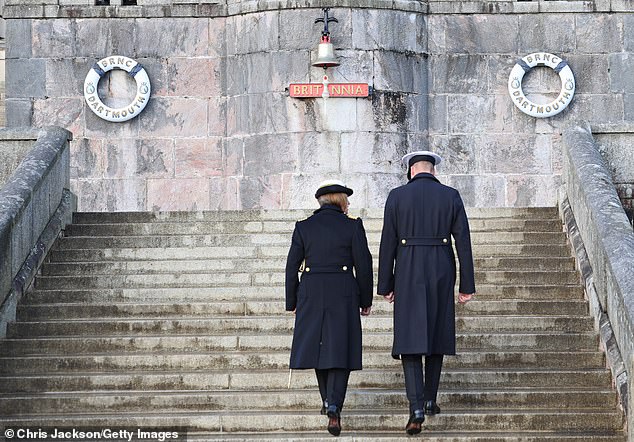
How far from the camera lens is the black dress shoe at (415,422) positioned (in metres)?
10.7

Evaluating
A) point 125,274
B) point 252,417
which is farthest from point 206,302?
point 252,417

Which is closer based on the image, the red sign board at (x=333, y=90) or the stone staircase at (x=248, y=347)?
the stone staircase at (x=248, y=347)

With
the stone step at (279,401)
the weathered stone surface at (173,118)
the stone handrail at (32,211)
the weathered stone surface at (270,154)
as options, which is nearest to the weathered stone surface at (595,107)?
the weathered stone surface at (270,154)

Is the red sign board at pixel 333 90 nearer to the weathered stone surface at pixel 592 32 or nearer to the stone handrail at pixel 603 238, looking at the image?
the weathered stone surface at pixel 592 32

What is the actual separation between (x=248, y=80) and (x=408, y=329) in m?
9.19

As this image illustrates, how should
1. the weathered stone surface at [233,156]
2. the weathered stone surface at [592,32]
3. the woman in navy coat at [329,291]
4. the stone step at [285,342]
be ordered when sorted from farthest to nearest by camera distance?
the weathered stone surface at [592,32] → the weathered stone surface at [233,156] → the stone step at [285,342] → the woman in navy coat at [329,291]

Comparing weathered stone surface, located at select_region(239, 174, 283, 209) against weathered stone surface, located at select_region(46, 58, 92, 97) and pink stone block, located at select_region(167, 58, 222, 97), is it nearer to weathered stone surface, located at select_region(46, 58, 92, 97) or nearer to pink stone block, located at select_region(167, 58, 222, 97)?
pink stone block, located at select_region(167, 58, 222, 97)

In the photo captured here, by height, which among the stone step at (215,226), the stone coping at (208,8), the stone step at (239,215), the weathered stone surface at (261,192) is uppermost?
the stone coping at (208,8)

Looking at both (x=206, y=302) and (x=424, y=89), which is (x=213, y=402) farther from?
(x=424, y=89)

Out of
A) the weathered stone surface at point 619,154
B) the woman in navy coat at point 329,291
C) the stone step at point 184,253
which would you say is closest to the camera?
the woman in navy coat at point 329,291

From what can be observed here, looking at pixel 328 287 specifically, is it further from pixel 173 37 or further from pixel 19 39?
pixel 19 39

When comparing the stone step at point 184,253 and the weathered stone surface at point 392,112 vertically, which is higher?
the weathered stone surface at point 392,112

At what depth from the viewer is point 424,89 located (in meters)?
19.8

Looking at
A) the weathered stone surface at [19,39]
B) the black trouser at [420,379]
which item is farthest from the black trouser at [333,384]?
the weathered stone surface at [19,39]
